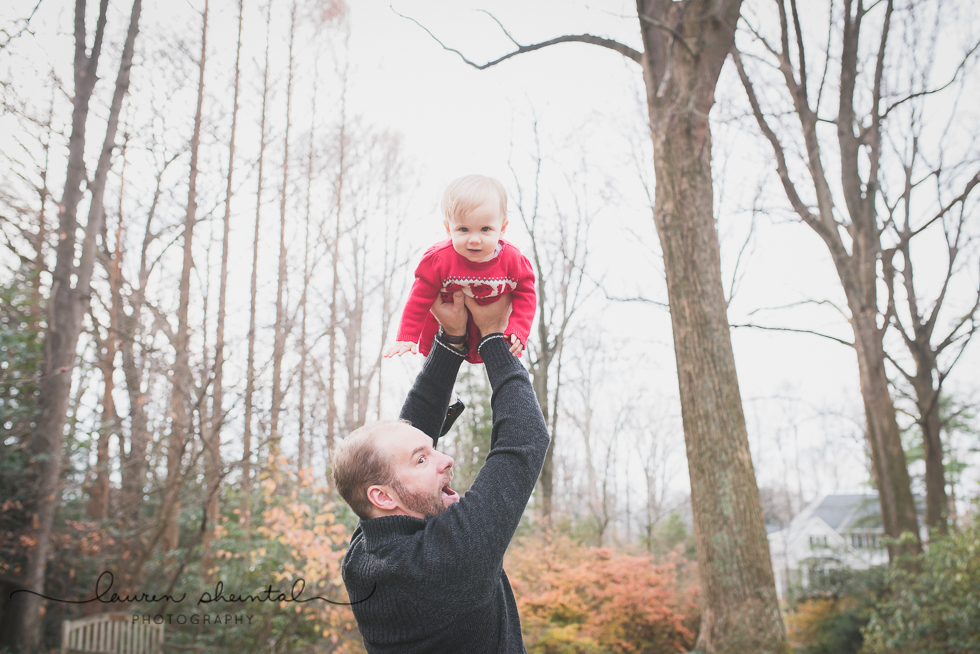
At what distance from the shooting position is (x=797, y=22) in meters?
7.34

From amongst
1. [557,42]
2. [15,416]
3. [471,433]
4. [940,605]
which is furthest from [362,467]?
[471,433]

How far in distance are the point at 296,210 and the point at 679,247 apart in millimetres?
11465

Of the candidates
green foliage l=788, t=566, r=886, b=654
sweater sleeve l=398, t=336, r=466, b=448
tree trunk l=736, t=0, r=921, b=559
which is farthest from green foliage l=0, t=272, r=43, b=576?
green foliage l=788, t=566, r=886, b=654

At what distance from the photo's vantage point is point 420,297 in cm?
182

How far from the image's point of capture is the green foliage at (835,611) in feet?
29.4

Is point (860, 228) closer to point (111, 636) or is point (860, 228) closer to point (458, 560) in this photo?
point (458, 560)

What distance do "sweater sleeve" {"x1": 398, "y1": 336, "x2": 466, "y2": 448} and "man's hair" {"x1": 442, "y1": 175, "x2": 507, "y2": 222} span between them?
382 mm

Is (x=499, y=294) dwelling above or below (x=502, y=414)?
above

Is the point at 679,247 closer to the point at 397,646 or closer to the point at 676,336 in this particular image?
the point at 676,336

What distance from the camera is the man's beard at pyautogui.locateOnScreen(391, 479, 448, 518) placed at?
4.74 feet

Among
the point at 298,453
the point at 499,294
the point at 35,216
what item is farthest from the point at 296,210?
the point at 499,294

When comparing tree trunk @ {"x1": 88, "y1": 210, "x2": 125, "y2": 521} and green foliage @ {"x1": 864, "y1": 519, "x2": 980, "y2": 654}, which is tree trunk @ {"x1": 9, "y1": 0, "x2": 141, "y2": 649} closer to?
tree trunk @ {"x1": 88, "y1": 210, "x2": 125, "y2": 521}

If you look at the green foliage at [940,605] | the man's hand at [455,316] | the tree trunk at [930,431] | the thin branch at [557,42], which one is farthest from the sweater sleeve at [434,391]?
the tree trunk at [930,431]

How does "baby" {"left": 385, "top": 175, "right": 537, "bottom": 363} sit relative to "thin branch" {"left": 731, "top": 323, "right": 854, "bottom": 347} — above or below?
below
